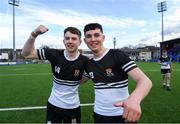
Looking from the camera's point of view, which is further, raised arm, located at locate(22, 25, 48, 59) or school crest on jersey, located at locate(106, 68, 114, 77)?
raised arm, located at locate(22, 25, 48, 59)

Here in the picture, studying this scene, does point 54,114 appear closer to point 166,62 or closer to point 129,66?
point 129,66

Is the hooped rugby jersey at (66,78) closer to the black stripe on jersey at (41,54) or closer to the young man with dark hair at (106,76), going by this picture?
the black stripe on jersey at (41,54)

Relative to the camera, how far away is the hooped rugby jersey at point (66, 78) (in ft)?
16.5

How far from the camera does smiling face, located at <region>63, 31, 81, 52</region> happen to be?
497 centimetres

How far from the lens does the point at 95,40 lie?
4.11 metres

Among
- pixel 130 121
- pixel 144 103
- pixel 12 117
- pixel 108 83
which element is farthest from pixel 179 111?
pixel 130 121

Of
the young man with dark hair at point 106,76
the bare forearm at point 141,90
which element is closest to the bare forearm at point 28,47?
the young man with dark hair at point 106,76

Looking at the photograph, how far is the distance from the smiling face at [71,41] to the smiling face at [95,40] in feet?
2.73

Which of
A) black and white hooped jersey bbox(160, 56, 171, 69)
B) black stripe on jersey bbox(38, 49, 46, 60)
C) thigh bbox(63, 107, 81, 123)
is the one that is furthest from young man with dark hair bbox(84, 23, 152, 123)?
black and white hooped jersey bbox(160, 56, 171, 69)

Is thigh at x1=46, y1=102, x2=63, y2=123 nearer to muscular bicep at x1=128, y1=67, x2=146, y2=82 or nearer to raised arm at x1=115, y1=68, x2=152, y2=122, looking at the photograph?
muscular bicep at x1=128, y1=67, x2=146, y2=82

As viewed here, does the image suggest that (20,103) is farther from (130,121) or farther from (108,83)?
(130,121)

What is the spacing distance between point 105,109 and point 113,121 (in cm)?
17

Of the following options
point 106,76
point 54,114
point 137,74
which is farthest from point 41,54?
point 137,74

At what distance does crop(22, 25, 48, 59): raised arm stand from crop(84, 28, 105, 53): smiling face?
0.61m
